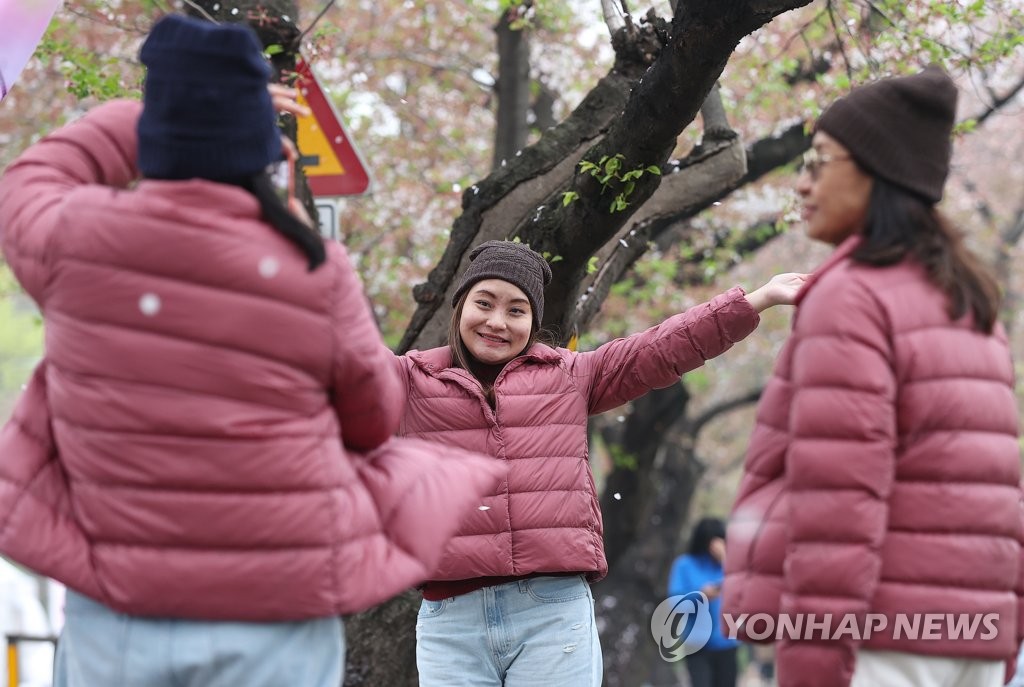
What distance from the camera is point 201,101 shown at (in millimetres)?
2375

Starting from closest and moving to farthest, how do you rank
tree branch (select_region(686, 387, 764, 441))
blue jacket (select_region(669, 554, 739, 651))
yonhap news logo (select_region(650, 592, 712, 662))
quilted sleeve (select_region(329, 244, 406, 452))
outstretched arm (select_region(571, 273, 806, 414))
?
quilted sleeve (select_region(329, 244, 406, 452)), outstretched arm (select_region(571, 273, 806, 414)), yonhap news logo (select_region(650, 592, 712, 662)), blue jacket (select_region(669, 554, 739, 651)), tree branch (select_region(686, 387, 764, 441))

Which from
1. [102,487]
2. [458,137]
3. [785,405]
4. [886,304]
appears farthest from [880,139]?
[458,137]

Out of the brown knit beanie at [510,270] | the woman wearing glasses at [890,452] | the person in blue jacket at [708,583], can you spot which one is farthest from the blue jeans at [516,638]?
the person in blue jacket at [708,583]

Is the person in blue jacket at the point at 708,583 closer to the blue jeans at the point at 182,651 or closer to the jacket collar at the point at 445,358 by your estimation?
the jacket collar at the point at 445,358

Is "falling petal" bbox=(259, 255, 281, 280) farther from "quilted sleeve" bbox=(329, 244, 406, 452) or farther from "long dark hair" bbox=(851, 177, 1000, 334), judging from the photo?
"long dark hair" bbox=(851, 177, 1000, 334)

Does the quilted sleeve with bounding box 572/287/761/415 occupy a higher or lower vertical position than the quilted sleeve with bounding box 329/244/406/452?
lower

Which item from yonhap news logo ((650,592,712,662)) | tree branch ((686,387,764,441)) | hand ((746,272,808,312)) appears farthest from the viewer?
tree branch ((686,387,764,441))

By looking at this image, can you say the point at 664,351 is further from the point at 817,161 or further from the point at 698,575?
the point at 698,575

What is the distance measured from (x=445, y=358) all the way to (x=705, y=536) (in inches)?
254

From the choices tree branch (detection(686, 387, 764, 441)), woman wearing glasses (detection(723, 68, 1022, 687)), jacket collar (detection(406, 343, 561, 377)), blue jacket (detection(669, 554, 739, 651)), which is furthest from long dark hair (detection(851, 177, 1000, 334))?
tree branch (detection(686, 387, 764, 441))

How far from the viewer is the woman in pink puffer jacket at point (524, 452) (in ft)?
12.0

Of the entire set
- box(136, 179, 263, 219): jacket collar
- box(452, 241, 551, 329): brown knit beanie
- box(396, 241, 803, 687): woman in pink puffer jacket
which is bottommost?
box(396, 241, 803, 687): woman in pink puffer jacket

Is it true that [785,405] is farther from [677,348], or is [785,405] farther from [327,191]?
[327,191]

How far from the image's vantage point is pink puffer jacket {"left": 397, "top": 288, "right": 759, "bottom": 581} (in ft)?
12.0
